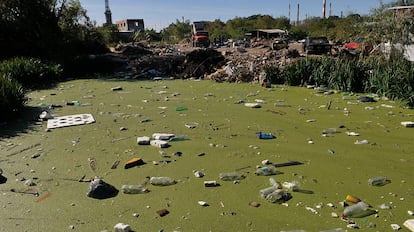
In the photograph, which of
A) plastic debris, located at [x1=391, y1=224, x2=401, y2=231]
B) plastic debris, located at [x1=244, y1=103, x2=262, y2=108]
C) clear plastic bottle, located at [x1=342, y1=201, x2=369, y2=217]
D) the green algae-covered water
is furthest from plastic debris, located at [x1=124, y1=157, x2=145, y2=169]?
plastic debris, located at [x1=244, y1=103, x2=262, y2=108]

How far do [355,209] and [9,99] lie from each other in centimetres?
555

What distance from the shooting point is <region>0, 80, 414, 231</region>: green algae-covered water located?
9.02ft

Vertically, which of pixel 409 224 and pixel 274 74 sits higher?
pixel 274 74

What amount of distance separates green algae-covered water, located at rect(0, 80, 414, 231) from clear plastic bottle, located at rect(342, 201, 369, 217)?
0.27 feet

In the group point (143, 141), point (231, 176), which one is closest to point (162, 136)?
point (143, 141)

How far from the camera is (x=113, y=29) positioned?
27391 millimetres

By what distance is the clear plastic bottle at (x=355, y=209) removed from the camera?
2.71 metres

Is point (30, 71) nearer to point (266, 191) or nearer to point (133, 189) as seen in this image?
point (133, 189)

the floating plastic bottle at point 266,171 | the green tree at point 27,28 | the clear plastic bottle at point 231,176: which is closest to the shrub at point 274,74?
the floating plastic bottle at point 266,171

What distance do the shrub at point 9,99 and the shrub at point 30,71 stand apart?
2623mm

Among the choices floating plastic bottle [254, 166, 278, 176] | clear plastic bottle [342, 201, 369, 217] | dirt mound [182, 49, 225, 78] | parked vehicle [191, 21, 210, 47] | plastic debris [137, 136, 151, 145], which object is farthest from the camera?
parked vehicle [191, 21, 210, 47]

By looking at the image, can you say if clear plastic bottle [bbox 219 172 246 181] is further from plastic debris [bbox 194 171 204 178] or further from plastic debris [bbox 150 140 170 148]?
plastic debris [bbox 150 140 170 148]

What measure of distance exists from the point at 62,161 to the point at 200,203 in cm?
192

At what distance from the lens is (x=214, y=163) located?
153 inches
